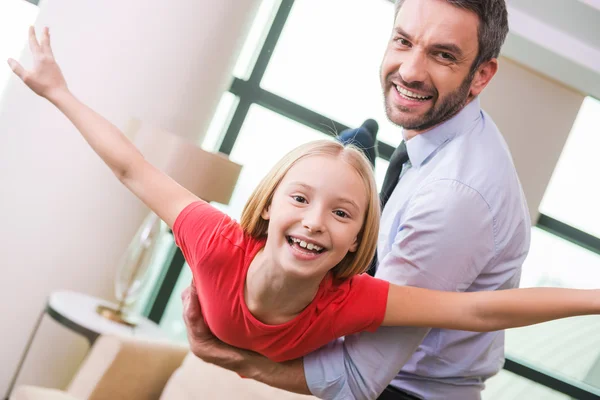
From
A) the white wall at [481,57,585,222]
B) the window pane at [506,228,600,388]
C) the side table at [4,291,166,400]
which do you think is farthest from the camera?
A: the window pane at [506,228,600,388]

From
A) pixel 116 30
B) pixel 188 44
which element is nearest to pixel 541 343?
pixel 188 44

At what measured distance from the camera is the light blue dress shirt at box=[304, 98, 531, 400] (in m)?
1.51

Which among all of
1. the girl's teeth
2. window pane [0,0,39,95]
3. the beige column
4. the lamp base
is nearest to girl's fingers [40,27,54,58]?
the girl's teeth

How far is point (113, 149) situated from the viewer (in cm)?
151

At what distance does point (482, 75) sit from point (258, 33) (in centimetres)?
289

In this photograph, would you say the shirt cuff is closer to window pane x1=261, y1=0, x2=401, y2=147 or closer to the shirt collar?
the shirt collar

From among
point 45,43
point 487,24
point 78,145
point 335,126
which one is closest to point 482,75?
point 487,24

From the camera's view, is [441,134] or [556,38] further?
[556,38]

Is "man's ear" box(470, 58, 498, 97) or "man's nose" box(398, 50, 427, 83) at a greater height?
"man's ear" box(470, 58, 498, 97)

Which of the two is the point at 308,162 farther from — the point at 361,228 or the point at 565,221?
the point at 565,221

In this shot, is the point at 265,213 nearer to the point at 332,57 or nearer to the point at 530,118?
the point at 332,57

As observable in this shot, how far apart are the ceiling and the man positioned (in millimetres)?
2645

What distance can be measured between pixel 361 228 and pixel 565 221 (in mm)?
3870

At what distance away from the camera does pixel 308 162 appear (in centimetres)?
143
